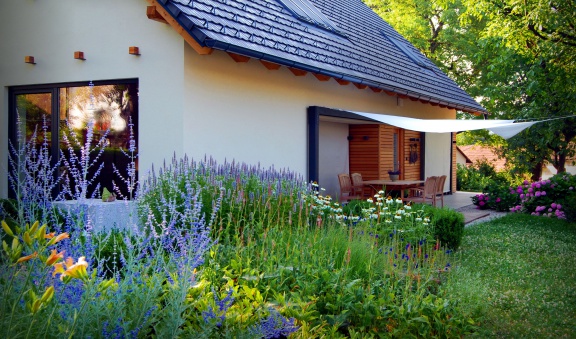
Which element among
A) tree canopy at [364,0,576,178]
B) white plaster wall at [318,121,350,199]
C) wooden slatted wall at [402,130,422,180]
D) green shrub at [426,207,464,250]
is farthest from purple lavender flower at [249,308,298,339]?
wooden slatted wall at [402,130,422,180]

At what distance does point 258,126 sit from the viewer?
9719 mm

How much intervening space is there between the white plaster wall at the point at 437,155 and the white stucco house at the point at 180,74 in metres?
7.45

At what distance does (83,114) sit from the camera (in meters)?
8.78

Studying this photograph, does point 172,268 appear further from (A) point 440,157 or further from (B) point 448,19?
(B) point 448,19

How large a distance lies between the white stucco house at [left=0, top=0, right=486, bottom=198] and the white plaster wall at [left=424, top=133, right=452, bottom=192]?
745 centimetres

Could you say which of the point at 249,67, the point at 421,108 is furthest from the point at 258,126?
the point at 421,108

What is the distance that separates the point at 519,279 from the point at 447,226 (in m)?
1.91

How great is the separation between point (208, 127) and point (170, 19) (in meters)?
1.68

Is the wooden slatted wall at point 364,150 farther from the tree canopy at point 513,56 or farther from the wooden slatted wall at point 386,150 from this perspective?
the tree canopy at point 513,56

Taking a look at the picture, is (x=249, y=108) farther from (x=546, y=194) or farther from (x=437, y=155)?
(x=437, y=155)

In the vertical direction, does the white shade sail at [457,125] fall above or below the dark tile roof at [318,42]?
below

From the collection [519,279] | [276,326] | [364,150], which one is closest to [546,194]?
[364,150]

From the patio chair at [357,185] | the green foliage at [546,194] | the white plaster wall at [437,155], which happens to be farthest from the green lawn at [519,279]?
the white plaster wall at [437,155]

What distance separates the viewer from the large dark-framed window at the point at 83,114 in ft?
27.9
